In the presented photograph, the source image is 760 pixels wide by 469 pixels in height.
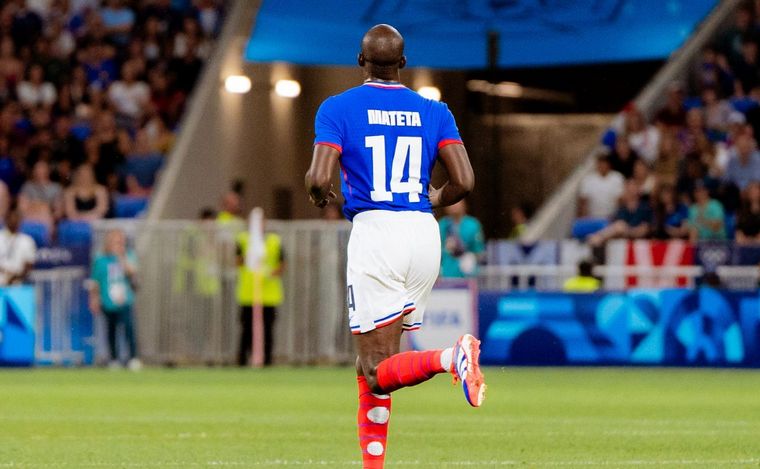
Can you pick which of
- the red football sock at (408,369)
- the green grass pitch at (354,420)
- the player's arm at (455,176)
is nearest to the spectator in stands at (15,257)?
the green grass pitch at (354,420)

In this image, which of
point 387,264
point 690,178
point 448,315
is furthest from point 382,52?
point 690,178

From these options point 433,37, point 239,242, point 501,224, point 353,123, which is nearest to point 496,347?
point 239,242

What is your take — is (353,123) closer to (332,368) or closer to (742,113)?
(332,368)

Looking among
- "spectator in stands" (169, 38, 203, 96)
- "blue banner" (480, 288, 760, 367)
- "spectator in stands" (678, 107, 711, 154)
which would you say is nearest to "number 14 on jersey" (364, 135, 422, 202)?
"blue banner" (480, 288, 760, 367)

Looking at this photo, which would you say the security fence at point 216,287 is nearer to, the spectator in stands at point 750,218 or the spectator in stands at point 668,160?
the spectator in stands at point 750,218

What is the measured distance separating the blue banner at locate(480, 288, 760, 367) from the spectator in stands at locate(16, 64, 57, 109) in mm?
10268

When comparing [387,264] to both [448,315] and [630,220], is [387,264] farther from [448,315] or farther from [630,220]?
[630,220]

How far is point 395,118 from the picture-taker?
26.8 feet

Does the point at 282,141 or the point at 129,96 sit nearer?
the point at 129,96

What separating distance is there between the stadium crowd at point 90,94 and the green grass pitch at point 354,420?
603 centimetres

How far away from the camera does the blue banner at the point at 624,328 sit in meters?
20.6

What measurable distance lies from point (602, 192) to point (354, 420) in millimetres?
11465

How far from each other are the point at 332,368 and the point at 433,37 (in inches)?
293

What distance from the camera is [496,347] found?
69.5 feet
